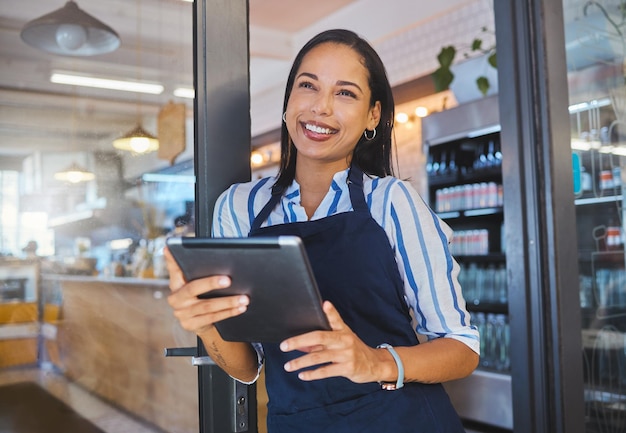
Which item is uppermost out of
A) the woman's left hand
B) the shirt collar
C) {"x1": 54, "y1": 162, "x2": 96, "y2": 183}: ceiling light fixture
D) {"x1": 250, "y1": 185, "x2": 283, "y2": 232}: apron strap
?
{"x1": 54, "y1": 162, "x2": 96, "y2": 183}: ceiling light fixture

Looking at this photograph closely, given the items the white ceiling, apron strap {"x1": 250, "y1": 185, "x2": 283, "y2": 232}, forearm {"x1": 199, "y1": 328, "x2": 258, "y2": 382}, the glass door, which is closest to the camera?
forearm {"x1": 199, "y1": 328, "x2": 258, "y2": 382}

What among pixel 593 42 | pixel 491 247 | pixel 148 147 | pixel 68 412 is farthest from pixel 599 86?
pixel 491 247

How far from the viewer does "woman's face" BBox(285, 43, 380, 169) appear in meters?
1.32

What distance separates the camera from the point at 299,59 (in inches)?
54.6

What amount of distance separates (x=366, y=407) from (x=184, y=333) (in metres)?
0.55

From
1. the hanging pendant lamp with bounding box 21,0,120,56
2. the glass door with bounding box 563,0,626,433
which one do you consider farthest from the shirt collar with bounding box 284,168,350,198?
the glass door with bounding box 563,0,626,433

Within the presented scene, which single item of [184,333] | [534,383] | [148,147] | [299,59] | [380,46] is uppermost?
[380,46]

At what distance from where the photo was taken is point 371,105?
141 centimetres

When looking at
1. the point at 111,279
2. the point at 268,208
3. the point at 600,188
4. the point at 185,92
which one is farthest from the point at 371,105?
the point at 600,188

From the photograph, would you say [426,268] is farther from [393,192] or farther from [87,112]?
[87,112]

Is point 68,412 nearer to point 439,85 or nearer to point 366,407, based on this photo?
point 366,407

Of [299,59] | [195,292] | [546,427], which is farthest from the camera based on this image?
[546,427]

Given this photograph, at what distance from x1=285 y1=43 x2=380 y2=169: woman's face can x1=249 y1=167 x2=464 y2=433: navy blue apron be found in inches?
6.2

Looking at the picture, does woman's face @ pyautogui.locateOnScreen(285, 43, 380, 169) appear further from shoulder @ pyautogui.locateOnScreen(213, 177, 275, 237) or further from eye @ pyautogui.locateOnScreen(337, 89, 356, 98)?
shoulder @ pyautogui.locateOnScreen(213, 177, 275, 237)
